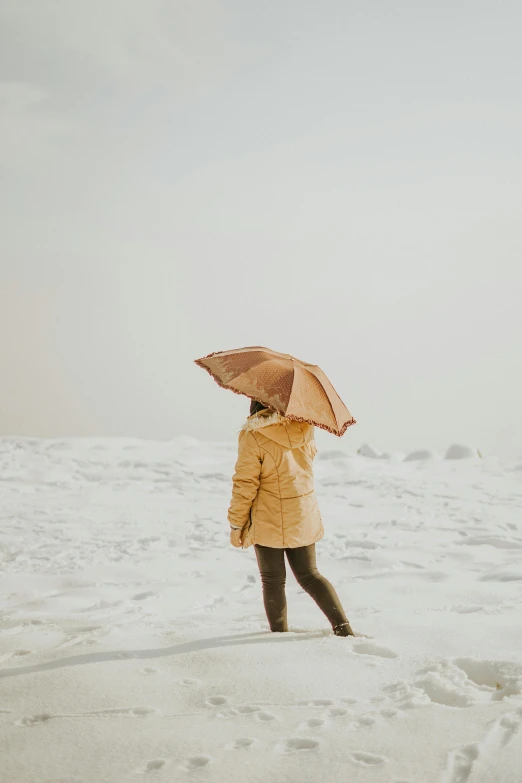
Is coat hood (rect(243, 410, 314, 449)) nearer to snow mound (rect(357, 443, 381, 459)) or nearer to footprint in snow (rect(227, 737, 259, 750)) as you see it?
footprint in snow (rect(227, 737, 259, 750))

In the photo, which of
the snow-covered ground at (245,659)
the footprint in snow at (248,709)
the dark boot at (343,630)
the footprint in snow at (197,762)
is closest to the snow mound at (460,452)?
the snow-covered ground at (245,659)

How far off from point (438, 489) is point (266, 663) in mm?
8852

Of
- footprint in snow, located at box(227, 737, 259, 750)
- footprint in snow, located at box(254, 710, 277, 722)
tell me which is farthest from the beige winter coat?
footprint in snow, located at box(227, 737, 259, 750)

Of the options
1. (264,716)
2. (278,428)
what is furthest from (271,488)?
(264,716)

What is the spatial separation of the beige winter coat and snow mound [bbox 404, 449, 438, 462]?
11.7m

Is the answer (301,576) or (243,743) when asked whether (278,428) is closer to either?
(301,576)

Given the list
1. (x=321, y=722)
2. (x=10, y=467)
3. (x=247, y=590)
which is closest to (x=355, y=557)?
(x=247, y=590)

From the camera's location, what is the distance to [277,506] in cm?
404

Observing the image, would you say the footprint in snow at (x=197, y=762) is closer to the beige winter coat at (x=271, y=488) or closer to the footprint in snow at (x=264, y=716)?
the footprint in snow at (x=264, y=716)

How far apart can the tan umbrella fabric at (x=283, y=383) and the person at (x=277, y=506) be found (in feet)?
0.39

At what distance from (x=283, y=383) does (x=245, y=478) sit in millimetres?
572

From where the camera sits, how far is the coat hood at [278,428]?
13.1 ft

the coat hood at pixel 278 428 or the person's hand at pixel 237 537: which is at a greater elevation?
the coat hood at pixel 278 428

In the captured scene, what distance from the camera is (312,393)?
13.4 feet
